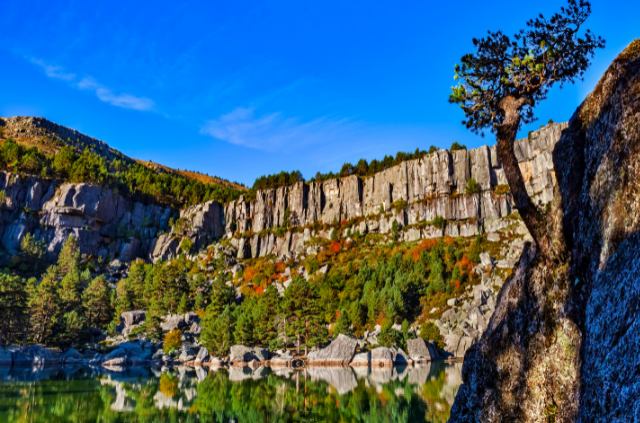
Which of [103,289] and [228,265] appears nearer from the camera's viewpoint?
[103,289]

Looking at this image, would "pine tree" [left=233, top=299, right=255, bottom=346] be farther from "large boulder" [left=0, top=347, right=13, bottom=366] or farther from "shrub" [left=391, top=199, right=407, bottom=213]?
"shrub" [left=391, top=199, right=407, bottom=213]

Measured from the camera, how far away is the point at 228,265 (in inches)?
5113

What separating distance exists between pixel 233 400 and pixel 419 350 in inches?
1591

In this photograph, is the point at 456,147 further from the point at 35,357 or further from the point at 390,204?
the point at 35,357

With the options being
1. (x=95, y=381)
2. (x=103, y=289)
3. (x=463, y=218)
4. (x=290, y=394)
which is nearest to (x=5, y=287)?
(x=103, y=289)

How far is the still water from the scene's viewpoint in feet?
81.0

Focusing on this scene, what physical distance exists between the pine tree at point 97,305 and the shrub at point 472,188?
9576 cm

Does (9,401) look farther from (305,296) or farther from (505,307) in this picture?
(305,296)

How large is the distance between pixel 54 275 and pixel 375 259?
80.2 metres

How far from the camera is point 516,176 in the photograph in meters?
12.1

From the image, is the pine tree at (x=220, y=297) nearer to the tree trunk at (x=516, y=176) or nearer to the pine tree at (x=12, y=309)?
the pine tree at (x=12, y=309)

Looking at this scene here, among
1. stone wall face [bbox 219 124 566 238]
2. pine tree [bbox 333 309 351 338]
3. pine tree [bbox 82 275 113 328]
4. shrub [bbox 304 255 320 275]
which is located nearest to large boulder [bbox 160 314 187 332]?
pine tree [bbox 82 275 113 328]

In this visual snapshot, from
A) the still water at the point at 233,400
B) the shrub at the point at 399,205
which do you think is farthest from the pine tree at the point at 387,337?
the shrub at the point at 399,205

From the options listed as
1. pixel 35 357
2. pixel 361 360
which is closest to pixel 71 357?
pixel 35 357
